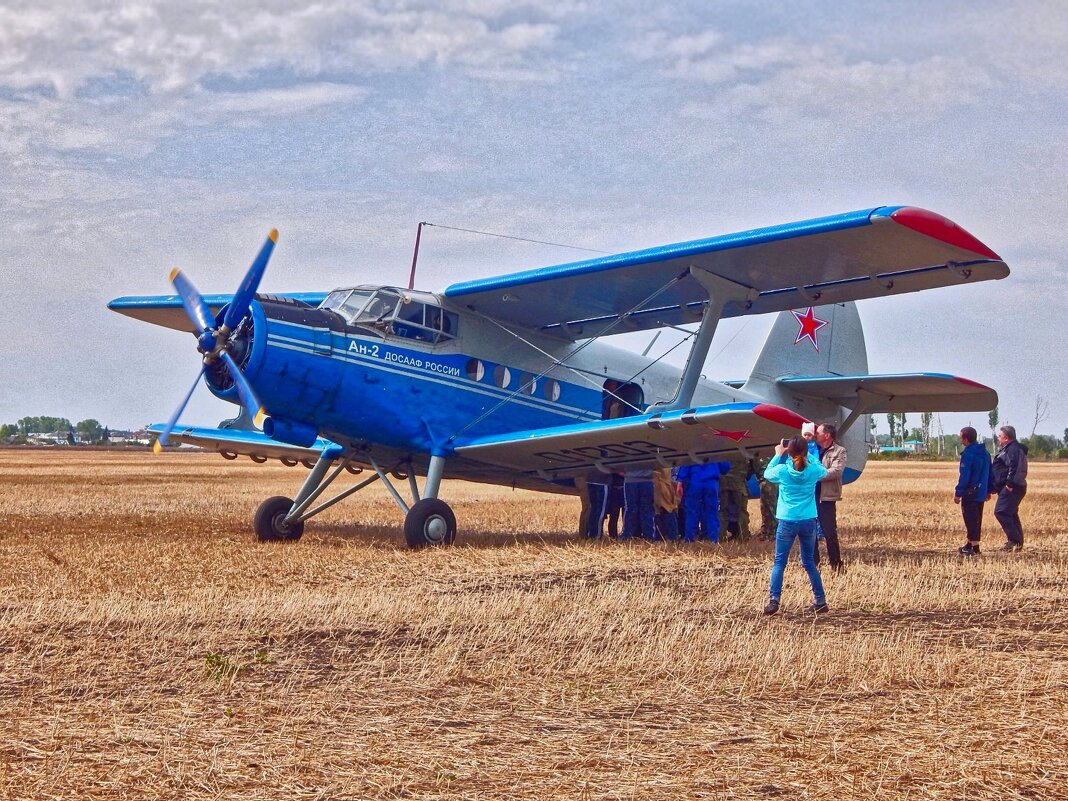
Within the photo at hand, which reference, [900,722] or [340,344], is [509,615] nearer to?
[900,722]

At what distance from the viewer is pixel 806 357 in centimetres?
1769

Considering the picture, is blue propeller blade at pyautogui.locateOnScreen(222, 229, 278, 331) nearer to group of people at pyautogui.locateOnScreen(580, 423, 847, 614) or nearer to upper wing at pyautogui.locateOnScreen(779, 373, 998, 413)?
group of people at pyautogui.locateOnScreen(580, 423, 847, 614)

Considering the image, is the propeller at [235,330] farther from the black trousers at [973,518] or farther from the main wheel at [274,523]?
the black trousers at [973,518]

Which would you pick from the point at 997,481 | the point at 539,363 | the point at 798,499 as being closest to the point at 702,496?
the point at 539,363

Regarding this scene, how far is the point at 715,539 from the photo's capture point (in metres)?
15.0

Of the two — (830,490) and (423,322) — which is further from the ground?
(423,322)

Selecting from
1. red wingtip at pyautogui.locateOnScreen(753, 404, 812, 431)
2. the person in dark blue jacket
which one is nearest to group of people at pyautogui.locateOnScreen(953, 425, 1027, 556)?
the person in dark blue jacket

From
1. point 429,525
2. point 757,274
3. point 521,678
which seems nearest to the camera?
point 521,678

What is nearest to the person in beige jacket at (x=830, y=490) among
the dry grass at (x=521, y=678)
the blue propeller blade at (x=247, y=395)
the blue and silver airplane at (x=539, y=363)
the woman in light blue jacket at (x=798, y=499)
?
the dry grass at (x=521, y=678)

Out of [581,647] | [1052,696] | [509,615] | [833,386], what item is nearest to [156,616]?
[509,615]

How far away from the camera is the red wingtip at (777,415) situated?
11844 millimetres

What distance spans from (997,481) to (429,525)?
7.07 meters

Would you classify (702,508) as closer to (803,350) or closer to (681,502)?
(681,502)

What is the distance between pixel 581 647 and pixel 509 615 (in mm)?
1016
